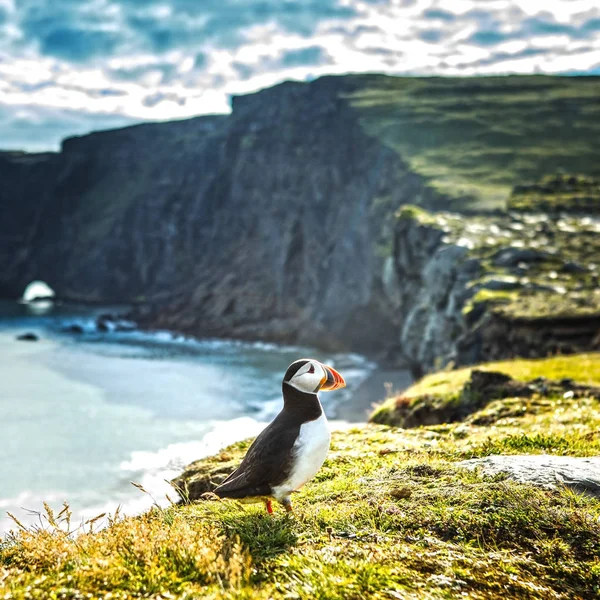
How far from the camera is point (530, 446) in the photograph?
8.62 m

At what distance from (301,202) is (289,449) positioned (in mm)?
109580

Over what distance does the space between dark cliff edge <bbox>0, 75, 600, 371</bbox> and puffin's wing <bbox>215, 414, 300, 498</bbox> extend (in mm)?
24632

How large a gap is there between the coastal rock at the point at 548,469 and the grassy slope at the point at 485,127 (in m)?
54.0

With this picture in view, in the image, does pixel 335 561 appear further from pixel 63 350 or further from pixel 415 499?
→ pixel 63 350

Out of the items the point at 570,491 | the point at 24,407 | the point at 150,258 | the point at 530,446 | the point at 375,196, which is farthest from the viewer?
the point at 150,258

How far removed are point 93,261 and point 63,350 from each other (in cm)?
8886

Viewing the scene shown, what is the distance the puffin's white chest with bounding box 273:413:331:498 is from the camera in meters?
6.20

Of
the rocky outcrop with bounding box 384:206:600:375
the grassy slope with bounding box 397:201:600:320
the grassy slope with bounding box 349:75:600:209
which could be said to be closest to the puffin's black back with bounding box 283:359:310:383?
the rocky outcrop with bounding box 384:206:600:375

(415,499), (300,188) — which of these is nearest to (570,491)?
(415,499)

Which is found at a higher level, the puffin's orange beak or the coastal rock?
the puffin's orange beak

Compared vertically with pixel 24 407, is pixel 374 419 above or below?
A: above

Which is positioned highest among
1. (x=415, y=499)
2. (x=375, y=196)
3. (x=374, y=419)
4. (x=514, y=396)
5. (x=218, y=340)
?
(x=375, y=196)

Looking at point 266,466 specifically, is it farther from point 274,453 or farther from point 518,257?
point 518,257

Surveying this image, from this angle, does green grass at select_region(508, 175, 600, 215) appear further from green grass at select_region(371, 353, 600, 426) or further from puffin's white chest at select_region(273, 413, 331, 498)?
puffin's white chest at select_region(273, 413, 331, 498)
